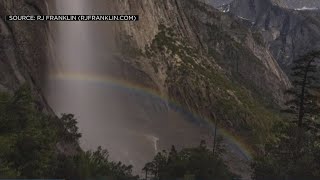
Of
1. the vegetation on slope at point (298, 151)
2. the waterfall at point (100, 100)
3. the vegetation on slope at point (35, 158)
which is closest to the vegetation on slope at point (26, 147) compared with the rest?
the vegetation on slope at point (35, 158)

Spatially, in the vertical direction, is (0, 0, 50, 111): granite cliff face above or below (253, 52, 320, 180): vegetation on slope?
above

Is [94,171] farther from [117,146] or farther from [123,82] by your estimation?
[123,82]

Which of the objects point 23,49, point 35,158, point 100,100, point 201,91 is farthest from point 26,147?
point 201,91

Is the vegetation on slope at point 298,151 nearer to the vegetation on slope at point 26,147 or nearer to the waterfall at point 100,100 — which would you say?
the vegetation on slope at point 26,147

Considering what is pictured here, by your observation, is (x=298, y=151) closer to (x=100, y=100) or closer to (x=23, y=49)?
(x=23, y=49)

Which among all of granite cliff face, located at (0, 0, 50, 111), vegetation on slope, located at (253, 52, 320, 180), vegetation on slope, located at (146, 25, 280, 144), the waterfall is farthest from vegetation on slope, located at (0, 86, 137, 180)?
vegetation on slope, located at (146, 25, 280, 144)

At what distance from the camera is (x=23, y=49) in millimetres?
75688

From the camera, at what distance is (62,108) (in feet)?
304

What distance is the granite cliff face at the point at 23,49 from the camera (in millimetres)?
61938

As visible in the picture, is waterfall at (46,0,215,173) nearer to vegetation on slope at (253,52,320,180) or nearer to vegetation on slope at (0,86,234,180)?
vegetation on slope at (253,52,320,180)

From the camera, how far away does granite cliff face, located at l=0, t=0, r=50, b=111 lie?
61.9m

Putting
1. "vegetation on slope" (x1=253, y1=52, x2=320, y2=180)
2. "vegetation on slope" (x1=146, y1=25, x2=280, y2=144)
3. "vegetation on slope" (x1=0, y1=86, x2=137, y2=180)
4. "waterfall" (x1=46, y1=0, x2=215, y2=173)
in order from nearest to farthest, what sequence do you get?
"vegetation on slope" (x1=0, y1=86, x2=137, y2=180) < "vegetation on slope" (x1=253, y1=52, x2=320, y2=180) < "waterfall" (x1=46, y1=0, x2=215, y2=173) < "vegetation on slope" (x1=146, y1=25, x2=280, y2=144)

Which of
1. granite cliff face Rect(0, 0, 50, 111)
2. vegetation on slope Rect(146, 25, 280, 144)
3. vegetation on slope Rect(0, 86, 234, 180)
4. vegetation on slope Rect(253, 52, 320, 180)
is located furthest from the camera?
vegetation on slope Rect(146, 25, 280, 144)

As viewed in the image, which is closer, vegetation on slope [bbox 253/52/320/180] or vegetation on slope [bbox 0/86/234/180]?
vegetation on slope [bbox 0/86/234/180]
